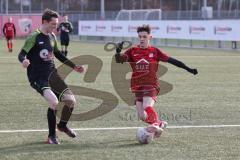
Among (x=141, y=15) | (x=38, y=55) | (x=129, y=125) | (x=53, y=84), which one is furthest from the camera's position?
(x=141, y=15)

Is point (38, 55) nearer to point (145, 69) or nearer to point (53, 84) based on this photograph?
point (53, 84)

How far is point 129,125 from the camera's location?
31.9 feet

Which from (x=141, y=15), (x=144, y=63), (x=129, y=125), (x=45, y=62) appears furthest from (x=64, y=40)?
(x=45, y=62)

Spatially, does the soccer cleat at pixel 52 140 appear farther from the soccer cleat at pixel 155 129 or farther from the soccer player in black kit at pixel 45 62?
the soccer cleat at pixel 155 129

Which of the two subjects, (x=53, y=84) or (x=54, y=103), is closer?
(x=54, y=103)

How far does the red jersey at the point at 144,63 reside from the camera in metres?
8.58

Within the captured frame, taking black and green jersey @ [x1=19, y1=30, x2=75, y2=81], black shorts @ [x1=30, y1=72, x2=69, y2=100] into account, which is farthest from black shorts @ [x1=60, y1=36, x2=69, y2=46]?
black and green jersey @ [x1=19, y1=30, x2=75, y2=81]

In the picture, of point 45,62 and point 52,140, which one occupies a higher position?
point 45,62

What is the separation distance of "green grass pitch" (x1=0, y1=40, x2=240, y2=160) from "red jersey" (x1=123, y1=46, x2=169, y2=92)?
77cm

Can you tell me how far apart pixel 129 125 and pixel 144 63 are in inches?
58.9

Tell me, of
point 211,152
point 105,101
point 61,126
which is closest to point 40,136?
point 61,126

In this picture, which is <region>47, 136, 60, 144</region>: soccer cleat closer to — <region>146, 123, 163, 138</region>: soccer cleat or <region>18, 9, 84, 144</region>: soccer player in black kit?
<region>18, 9, 84, 144</region>: soccer player in black kit

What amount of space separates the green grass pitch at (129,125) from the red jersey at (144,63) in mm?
771

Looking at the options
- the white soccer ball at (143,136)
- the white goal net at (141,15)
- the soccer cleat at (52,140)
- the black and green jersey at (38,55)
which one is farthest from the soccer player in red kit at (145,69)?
the white goal net at (141,15)
